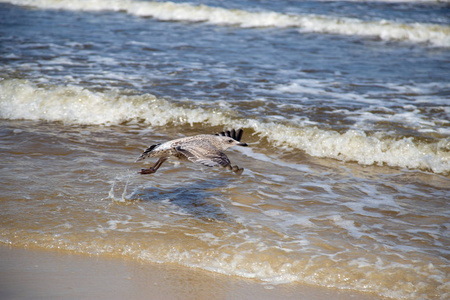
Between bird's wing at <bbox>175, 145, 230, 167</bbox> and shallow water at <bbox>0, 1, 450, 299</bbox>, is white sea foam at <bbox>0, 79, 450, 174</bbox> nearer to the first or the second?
shallow water at <bbox>0, 1, 450, 299</bbox>

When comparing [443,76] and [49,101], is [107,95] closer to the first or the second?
[49,101]

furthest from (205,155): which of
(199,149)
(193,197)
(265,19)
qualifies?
(265,19)

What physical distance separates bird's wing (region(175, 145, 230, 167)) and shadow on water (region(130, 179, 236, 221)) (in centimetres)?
67

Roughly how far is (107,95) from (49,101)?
36.5 inches

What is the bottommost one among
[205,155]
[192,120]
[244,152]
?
[244,152]

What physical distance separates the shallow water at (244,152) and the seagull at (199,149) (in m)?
0.48

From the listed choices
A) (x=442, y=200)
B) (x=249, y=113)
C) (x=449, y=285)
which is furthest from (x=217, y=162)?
(x=249, y=113)

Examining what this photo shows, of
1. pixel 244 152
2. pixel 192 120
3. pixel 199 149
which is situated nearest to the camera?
pixel 199 149

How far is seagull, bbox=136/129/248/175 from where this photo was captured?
4512mm

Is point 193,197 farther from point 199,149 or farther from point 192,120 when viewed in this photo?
point 192,120

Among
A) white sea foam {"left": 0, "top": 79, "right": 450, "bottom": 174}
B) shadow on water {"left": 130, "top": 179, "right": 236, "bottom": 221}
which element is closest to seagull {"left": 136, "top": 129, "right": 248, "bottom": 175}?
shadow on water {"left": 130, "top": 179, "right": 236, "bottom": 221}

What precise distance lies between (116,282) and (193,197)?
6.01ft

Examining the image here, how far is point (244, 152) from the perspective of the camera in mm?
6969

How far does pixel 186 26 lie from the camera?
50.7 feet
